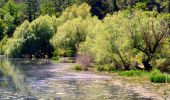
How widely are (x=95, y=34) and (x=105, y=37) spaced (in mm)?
11406

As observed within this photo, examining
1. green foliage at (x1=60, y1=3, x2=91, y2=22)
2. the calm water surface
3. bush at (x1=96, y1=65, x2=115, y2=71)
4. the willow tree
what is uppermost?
green foliage at (x1=60, y1=3, x2=91, y2=22)

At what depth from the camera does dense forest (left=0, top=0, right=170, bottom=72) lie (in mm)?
43594

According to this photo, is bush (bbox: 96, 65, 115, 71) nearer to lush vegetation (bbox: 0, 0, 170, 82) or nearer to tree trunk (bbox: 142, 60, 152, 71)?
lush vegetation (bbox: 0, 0, 170, 82)

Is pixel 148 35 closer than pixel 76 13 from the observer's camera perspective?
Yes

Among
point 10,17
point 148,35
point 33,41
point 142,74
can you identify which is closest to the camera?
point 142,74

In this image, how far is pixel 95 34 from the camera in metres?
57.7

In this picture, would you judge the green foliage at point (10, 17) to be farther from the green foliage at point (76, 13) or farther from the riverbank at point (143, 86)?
the riverbank at point (143, 86)

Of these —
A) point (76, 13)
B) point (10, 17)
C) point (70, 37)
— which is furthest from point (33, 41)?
point (10, 17)

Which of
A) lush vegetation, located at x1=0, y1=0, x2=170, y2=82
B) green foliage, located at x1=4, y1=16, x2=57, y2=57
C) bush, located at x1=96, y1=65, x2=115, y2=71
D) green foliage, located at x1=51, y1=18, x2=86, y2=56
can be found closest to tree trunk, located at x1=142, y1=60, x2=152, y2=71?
lush vegetation, located at x1=0, y1=0, x2=170, y2=82

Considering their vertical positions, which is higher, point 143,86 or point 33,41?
point 33,41

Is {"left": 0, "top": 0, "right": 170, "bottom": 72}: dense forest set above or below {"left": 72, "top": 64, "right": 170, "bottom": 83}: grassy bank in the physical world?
above

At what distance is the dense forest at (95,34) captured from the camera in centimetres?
4359

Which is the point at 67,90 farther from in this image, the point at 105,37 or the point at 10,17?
the point at 10,17

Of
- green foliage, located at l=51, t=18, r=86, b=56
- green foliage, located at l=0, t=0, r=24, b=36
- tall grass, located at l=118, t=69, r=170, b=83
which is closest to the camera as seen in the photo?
tall grass, located at l=118, t=69, r=170, b=83
